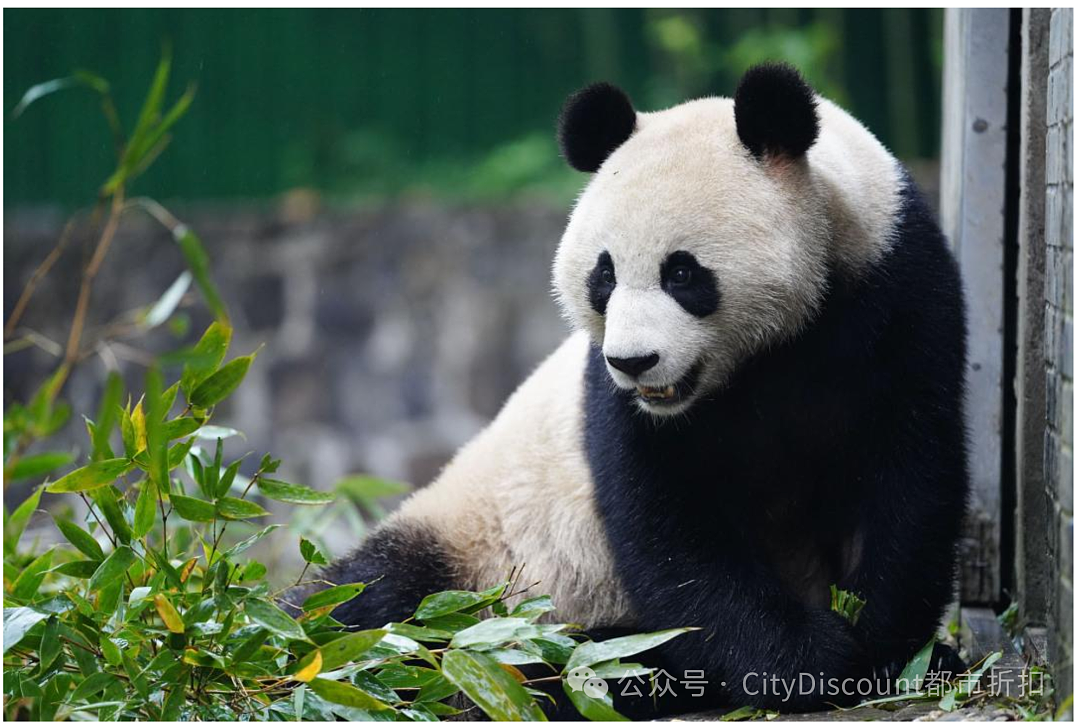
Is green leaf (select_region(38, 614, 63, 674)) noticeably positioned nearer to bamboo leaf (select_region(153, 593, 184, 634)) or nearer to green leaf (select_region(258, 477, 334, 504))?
bamboo leaf (select_region(153, 593, 184, 634))

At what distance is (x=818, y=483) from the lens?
349 centimetres

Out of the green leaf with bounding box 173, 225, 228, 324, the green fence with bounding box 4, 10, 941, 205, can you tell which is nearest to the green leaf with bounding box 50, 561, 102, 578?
the green leaf with bounding box 173, 225, 228, 324

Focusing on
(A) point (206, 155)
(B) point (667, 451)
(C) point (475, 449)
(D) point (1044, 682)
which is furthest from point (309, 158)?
(D) point (1044, 682)

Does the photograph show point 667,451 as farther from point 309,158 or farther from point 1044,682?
point 309,158

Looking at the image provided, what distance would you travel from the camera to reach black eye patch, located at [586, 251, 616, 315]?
3.22m

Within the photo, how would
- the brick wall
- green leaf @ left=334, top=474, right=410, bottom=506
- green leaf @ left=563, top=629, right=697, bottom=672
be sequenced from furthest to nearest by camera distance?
green leaf @ left=334, top=474, right=410, bottom=506, green leaf @ left=563, top=629, right=697, bottom=672, the brick wall

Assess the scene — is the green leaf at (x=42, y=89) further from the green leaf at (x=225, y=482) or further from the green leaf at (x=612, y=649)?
the green leaf at (x=612, y=649)

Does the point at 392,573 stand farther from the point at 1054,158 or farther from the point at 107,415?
the point at 1054,158

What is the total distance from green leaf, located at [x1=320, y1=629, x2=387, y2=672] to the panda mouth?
930mm

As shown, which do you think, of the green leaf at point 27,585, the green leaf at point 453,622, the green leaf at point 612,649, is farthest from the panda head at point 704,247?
the green leaf at point 27,585

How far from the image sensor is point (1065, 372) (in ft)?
8.87

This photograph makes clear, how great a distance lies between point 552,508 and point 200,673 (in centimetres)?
133

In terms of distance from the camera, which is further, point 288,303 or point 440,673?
point 288,303

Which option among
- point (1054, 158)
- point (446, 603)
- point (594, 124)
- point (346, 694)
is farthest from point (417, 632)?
point (1054, 158)
